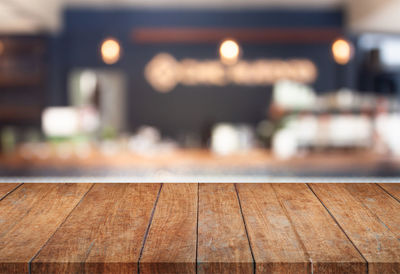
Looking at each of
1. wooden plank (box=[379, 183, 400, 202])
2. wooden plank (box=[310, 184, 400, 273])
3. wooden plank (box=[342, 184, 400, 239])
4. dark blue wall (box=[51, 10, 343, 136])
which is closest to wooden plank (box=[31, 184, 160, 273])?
wooden plank (box=[310, 184, 400, 273])

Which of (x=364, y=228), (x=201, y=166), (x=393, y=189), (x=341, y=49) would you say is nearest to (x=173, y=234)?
(x=364, y=228)

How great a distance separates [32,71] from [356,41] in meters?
5.95

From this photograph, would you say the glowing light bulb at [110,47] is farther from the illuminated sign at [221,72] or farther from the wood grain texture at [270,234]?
the wood grain texture at [270,234]

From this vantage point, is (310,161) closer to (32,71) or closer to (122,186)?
(122,186)

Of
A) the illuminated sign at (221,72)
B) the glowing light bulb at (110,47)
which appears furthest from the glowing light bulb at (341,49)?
the glowing light bulb at (110,47)

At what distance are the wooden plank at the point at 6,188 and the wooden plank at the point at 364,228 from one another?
1131mm

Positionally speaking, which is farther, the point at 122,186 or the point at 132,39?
the point at 132,39

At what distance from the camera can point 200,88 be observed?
816cm

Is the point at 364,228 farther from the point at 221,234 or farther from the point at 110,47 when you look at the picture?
the point at 110,47

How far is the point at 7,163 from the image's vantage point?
5324mm

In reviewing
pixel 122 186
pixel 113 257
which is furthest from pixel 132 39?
pixel 113 257

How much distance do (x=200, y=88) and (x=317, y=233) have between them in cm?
695

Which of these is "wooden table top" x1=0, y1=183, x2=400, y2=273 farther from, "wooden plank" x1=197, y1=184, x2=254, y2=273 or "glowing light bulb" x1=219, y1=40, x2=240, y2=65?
"glowing light bulb" x1=219, y1=40, x2=240, y2=65

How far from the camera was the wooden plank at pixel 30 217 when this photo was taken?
1193mm
